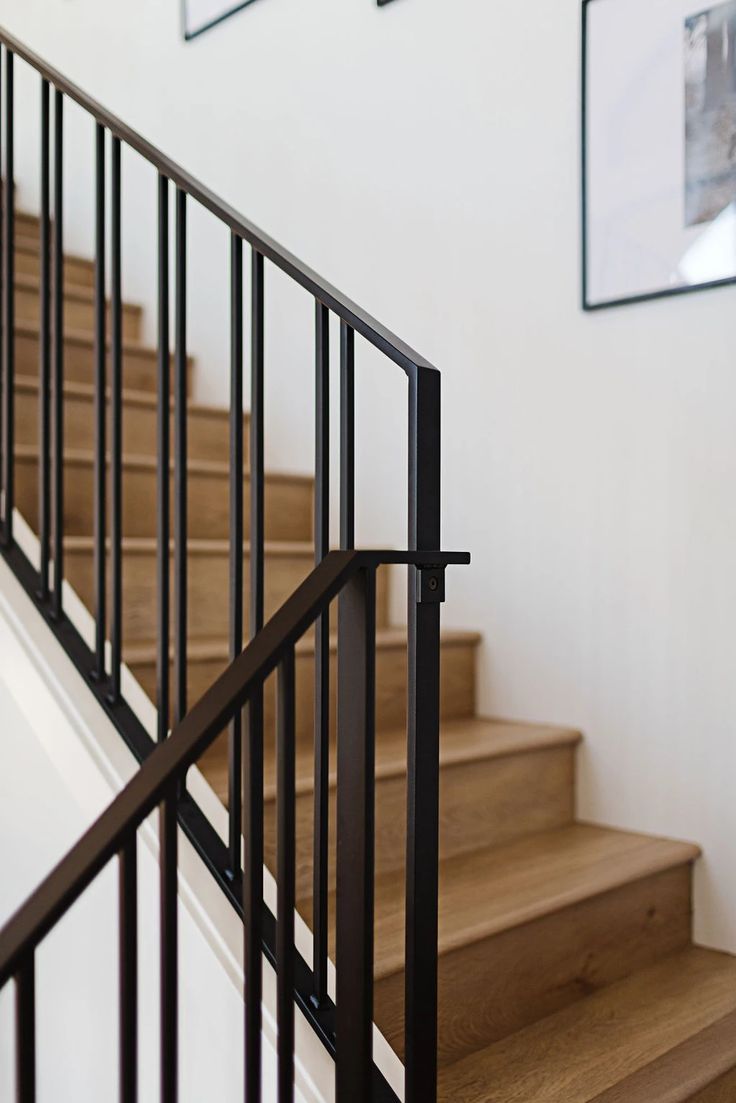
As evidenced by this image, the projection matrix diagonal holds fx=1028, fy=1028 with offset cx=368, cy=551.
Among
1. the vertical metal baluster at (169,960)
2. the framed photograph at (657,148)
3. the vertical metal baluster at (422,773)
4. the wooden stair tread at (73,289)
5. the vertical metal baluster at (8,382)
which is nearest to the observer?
the vertical metal baluster at (169,960)

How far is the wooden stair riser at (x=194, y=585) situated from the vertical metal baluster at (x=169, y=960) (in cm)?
99

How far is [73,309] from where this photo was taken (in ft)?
9.98

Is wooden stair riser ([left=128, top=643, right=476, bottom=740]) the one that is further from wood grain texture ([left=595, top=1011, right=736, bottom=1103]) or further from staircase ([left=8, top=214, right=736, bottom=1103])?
wood grain texture ([left=595, top=1011, right=736, bottom=1103])

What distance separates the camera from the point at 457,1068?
144 cm

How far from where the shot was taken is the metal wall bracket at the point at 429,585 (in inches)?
46.4

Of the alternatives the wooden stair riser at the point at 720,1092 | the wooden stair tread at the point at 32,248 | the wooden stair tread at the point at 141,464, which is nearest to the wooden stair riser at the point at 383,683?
the wooden stair tread at the point at 141,464

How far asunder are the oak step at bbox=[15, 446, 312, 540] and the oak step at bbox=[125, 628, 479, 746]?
0.36 m

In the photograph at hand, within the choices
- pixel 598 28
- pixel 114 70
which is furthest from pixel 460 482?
pixel 114 70

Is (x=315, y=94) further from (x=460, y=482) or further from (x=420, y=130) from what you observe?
(x=460, y=482)

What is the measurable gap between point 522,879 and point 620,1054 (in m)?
0.34

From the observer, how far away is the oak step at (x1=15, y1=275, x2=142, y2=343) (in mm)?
2811

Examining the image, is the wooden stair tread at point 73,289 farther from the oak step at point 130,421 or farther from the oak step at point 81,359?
the oak step at point 130,421

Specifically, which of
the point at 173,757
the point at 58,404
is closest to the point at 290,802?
the point at 173,757

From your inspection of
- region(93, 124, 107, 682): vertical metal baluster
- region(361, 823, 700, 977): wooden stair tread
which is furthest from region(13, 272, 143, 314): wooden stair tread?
region(361, 823, 700, 977): wooden stair tread
